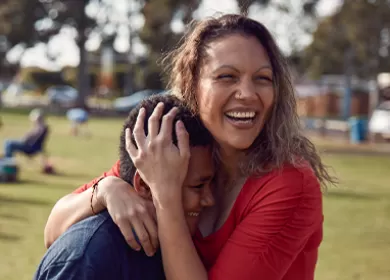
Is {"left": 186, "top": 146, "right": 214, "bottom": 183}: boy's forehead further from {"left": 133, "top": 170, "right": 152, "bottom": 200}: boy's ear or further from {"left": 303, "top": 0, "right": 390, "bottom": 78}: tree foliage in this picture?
{"left": 303, "top": 0, "right": 390, "bottom": 78}: tree foliage

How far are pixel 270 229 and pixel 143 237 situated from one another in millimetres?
443

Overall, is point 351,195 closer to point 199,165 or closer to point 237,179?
point 237,179

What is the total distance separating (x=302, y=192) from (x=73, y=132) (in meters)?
26.4

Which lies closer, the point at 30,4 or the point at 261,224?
the point at 261,224

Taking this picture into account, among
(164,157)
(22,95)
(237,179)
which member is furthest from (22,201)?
(22,95)

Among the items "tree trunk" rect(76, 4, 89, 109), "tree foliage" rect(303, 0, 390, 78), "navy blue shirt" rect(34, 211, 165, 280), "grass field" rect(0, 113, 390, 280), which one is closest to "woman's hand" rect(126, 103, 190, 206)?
"navy blue shirt" rect(34, 211, 165, 280)

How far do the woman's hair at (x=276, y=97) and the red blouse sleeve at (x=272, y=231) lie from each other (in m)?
0.12

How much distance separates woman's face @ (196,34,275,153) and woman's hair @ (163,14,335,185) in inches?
1.9

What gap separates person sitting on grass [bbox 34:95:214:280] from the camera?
6.51ft

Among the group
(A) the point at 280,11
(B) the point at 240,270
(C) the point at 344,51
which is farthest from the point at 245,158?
(C) the point at 344,51

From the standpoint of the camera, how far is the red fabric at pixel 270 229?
221 centimetres

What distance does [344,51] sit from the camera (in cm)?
5553

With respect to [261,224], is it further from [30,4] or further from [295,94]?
[30,4]

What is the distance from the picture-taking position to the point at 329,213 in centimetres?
1069
